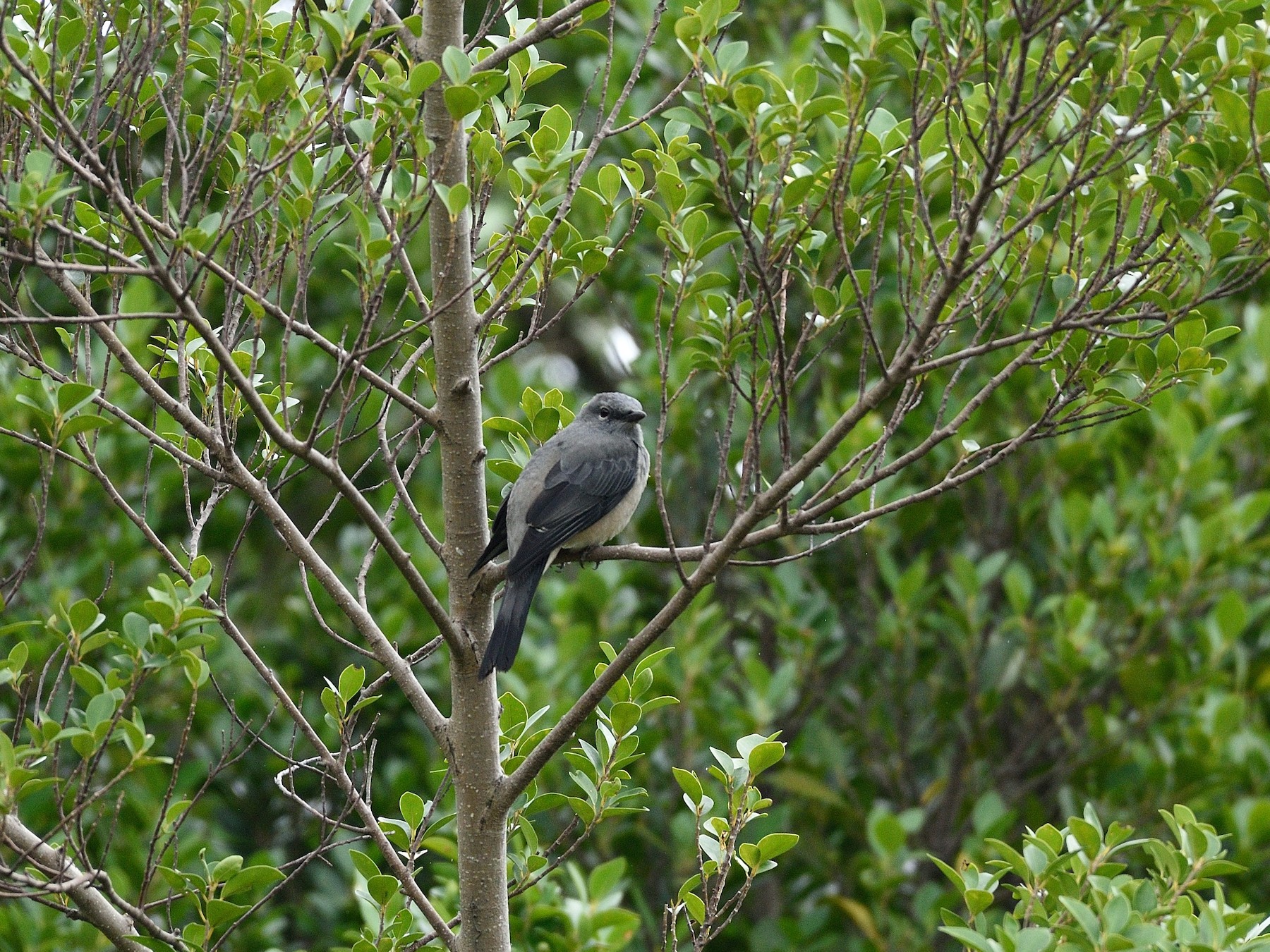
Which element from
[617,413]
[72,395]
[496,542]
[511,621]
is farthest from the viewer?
[617,413]

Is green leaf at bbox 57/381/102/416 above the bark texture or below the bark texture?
above

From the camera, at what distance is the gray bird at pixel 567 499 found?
382 cm

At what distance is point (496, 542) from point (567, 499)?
63cm

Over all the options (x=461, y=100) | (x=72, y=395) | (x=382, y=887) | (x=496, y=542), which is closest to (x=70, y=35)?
(x=72, y=395)

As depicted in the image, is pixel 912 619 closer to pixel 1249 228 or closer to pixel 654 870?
pixel 654 870

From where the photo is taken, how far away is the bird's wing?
13.8 ft

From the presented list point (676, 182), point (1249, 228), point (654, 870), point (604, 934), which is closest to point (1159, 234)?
point (1249, 228)

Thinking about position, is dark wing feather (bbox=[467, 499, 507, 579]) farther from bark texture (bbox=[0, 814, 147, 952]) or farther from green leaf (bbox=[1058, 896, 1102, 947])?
green leaf (bbox=[1058, 896, 1102, 947])

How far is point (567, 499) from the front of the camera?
4652 mm

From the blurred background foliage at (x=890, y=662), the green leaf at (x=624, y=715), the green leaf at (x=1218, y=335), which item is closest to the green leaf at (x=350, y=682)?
the green leaf at (x=624, y=715)

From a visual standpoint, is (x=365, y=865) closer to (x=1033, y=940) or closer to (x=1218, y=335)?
(x=1033, y=940)

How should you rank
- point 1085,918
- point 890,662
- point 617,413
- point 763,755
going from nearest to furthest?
point 1085,918, point 763,755, point 617,413, point 890,662

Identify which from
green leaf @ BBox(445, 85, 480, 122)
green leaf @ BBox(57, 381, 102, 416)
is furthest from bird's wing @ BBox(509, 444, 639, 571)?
green leaf @ BBox(445, 85, 480, 122)

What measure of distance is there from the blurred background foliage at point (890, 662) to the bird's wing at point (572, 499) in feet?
3.29
